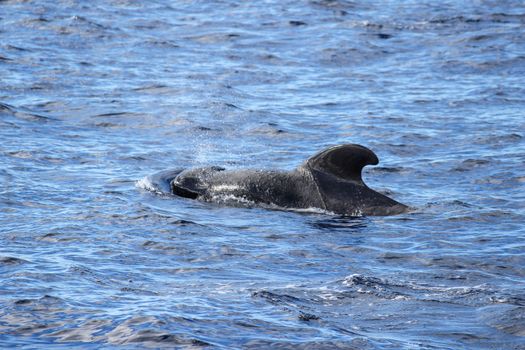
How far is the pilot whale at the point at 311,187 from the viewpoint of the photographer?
14.8m

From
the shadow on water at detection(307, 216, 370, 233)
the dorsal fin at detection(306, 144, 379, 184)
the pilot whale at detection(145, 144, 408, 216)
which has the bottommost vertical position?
the shadow on water at detection(307, 216, 370, 233)

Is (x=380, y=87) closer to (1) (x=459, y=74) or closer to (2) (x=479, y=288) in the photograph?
(1) (x=459, y=74)

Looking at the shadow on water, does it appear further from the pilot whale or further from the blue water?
the pilot whale

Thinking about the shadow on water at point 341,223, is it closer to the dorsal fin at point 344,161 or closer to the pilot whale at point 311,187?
the pilot whale at point 311,187

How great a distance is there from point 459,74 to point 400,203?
39.6 feet

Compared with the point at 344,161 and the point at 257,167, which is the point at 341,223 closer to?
the point at 344,161

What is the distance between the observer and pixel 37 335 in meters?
9.66

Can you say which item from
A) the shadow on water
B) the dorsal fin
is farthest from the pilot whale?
the shadow on water

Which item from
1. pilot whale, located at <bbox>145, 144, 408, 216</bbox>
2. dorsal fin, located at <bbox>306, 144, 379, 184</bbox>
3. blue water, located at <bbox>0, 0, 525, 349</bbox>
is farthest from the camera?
pilot whale, located at <bbox>145, 144, 408, 216</bbox>

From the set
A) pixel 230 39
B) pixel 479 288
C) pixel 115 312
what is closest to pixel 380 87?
pixel 230 39

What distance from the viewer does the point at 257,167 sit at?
17625 millimetres

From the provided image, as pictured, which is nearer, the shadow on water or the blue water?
the blue water

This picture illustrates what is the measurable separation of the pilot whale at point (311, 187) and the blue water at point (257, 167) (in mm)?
227

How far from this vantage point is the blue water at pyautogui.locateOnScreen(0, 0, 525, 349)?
10.3m
